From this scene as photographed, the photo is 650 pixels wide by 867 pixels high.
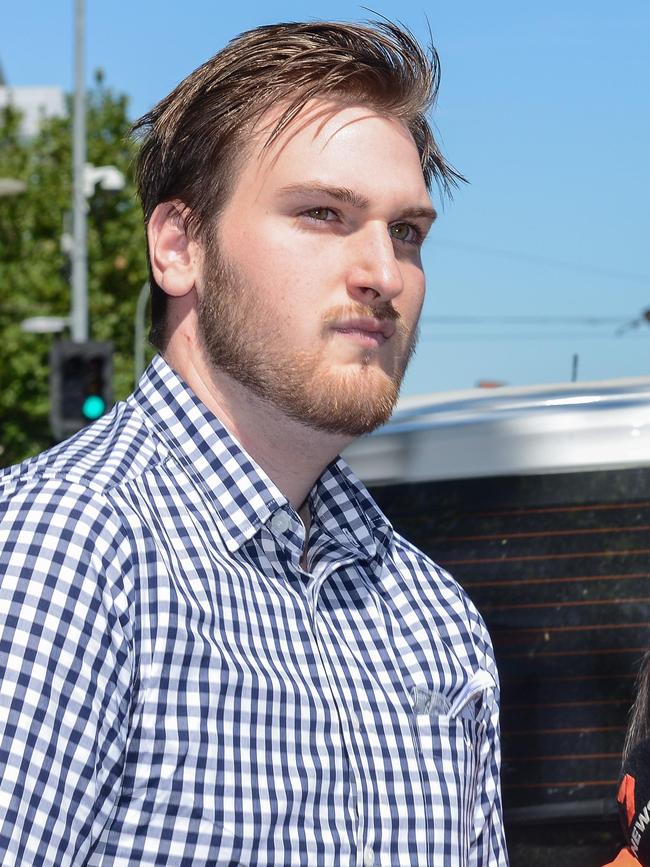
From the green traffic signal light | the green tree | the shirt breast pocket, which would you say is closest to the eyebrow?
the shirt breast pocket

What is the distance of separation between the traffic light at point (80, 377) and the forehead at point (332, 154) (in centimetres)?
1074

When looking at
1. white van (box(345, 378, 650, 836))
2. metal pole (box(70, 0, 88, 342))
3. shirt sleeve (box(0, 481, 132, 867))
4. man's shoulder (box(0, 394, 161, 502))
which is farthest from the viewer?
metal pole (box(70, 0, 88, 342))

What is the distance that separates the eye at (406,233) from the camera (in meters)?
2.14

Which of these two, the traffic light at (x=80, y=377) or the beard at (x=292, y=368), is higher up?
the traffic light at (x=80, y=377)

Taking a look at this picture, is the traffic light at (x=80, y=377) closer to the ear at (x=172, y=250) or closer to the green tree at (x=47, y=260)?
the ear at (x=172, y=250)

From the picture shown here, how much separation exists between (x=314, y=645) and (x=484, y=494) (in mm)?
1848

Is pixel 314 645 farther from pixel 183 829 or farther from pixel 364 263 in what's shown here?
pixel 364 263

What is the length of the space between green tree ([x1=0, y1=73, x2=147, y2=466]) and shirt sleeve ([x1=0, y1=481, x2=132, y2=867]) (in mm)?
31548

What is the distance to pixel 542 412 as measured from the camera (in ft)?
11.9

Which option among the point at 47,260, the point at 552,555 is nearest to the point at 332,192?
the point at 552,555

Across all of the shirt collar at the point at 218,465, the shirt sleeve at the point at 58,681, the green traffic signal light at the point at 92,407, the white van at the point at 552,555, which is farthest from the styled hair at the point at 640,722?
the green traffic signal light at the point at 92,407

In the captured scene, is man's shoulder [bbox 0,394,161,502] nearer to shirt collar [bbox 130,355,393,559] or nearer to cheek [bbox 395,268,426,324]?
shirt collar [bbox 130,355,393,559]

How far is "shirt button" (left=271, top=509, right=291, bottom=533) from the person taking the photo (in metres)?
2.02

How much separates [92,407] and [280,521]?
10850 millimetres
